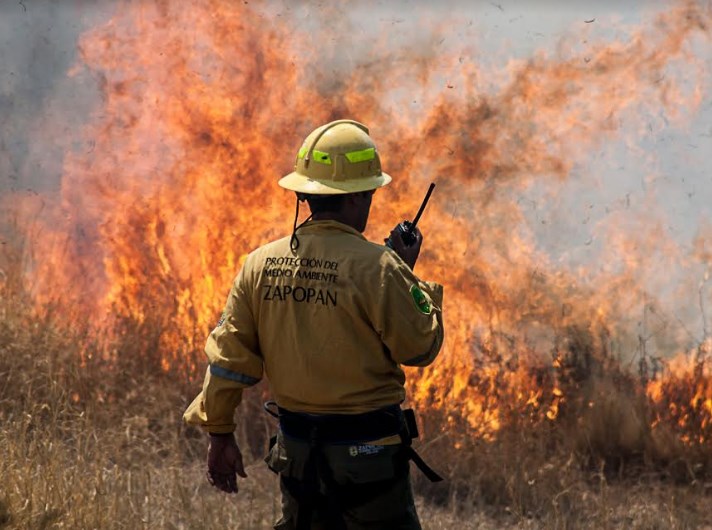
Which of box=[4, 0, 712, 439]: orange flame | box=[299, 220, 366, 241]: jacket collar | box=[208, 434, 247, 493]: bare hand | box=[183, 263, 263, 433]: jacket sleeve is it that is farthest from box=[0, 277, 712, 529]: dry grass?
box=[299, 220, 366, 241]: jacket collar

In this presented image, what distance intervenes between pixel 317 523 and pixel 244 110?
518 centimetres

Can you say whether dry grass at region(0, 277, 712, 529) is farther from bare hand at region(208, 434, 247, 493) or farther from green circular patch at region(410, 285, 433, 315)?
green circular patch at region(410, 285, 433, 315)

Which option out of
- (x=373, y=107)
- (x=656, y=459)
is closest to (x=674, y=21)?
(x=373, y=107)

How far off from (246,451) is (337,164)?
3.43m

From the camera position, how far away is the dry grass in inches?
202

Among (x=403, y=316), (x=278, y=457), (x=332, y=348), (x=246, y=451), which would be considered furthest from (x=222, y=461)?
(x=246, y=451)

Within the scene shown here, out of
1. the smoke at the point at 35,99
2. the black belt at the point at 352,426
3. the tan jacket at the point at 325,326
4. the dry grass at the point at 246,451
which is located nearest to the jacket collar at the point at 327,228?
the tan jacket at the point at 325,326

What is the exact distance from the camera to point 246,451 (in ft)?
20.6

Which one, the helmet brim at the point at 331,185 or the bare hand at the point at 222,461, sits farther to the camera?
the bare hand at the point at 222,461

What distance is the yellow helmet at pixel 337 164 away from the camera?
10.7ft

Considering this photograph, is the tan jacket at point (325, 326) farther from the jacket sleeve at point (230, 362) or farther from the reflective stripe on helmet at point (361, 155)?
the reflective stripe on helmet at point (361, 155)

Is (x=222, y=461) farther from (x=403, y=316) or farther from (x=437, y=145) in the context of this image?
(x=437, y=145)

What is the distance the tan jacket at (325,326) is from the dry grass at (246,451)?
1875 millimetres

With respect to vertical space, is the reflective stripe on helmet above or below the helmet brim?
above
